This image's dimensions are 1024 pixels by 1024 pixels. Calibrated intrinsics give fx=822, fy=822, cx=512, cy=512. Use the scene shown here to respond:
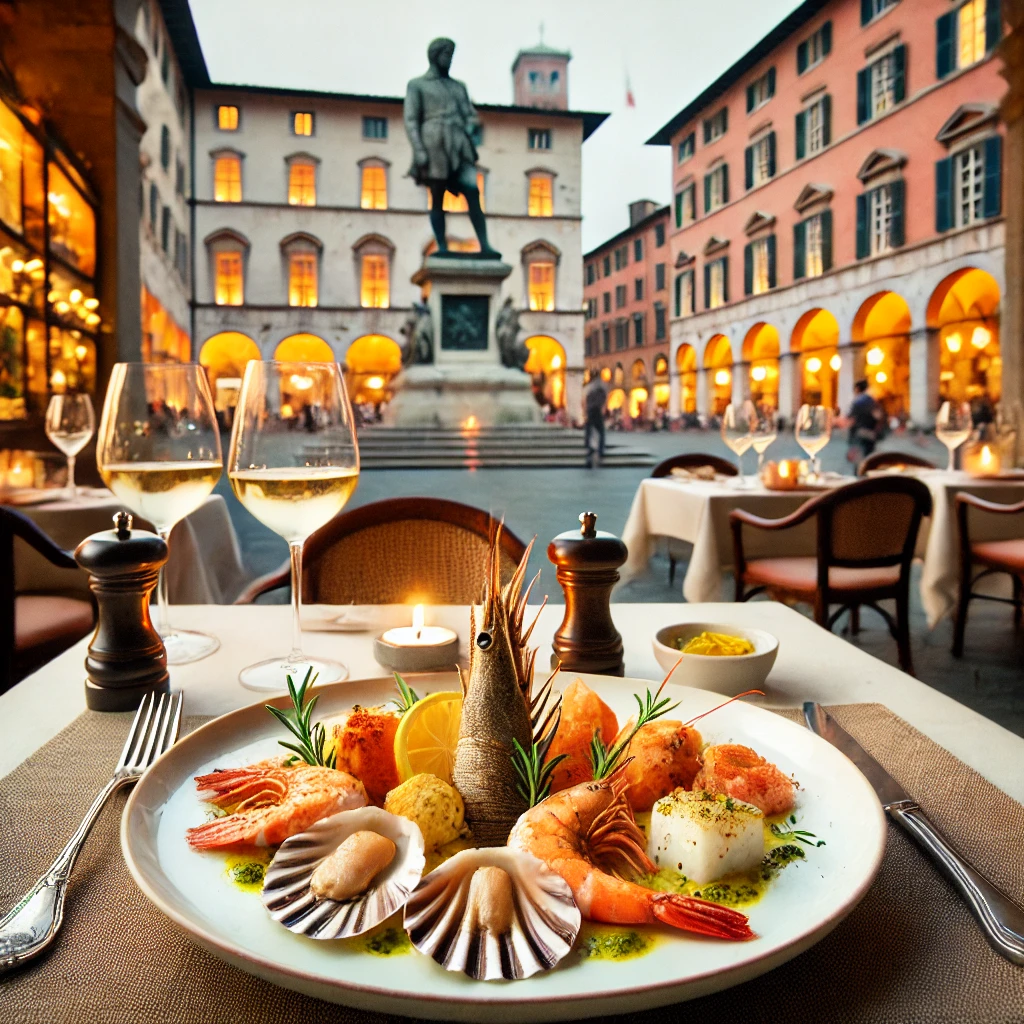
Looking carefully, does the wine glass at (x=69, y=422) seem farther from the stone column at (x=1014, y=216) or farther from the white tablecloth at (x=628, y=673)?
the stone column at (x=1014, y=216)

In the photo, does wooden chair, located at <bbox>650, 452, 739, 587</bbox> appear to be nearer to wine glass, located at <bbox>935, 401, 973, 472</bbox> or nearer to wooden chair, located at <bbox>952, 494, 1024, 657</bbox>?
wine glass, located at <bbox>935, 401, 973, 472</bbox>

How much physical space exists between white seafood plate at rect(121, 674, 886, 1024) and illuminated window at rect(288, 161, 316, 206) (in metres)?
34.2

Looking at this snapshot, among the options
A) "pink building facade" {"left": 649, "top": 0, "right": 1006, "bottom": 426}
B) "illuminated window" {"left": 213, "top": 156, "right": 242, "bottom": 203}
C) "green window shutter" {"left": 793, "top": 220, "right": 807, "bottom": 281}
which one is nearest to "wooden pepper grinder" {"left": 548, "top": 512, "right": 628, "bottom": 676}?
"pink building facade" {"left": 649, "top": 0, "right": 1006, "bottom": 426}

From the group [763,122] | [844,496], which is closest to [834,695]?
[844,496]

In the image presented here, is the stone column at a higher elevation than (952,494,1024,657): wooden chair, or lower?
higher

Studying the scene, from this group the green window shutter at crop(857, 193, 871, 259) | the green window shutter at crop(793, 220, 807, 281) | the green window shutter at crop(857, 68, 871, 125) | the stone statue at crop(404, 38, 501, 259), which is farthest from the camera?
the green window shutter at crop(793, 220, 807, 281)

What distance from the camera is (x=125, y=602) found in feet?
3.41

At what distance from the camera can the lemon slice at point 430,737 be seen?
662 mm

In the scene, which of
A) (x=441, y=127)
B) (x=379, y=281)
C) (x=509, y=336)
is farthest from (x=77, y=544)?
(x=379, y=281)

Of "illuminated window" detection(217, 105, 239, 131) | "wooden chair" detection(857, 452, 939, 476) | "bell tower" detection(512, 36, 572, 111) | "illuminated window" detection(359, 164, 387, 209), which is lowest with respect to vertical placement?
"wooden chair" detection(857, 452, 939, 476)

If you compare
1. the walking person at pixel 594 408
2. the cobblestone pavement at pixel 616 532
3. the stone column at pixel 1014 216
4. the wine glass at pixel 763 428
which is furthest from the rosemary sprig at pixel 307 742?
the walking person at pixel 594 408

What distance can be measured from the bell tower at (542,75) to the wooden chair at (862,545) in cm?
4070

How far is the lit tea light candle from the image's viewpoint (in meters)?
1.12

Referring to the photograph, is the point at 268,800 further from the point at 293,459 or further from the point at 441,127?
the point at 441,127
